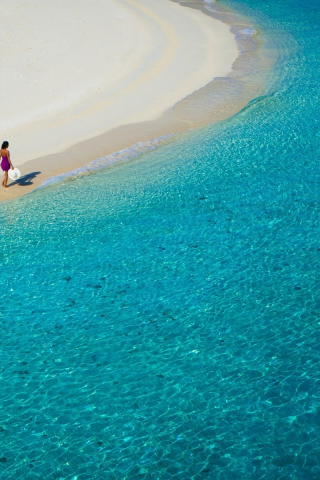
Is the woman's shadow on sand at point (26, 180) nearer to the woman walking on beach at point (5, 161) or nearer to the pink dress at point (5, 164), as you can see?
the woman walking on beach at point (5, 161)

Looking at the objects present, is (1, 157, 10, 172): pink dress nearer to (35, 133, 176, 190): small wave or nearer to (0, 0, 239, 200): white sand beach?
(0, 0, 239, 200): white sand beach

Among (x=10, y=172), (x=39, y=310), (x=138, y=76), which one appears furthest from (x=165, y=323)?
(x=138, y=76)

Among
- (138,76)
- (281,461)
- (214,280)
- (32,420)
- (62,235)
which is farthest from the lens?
(138,76)

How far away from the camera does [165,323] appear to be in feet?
29.5

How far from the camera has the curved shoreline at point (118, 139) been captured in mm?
13734

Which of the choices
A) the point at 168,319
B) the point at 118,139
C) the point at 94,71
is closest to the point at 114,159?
the point at 118,139

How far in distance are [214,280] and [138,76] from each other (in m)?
11.0

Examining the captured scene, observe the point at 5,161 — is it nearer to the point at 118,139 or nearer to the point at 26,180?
the point at 26,180

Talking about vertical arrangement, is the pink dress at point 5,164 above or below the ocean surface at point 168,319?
above

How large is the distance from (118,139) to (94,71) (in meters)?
4.71

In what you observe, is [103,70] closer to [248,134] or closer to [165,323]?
[248,134]

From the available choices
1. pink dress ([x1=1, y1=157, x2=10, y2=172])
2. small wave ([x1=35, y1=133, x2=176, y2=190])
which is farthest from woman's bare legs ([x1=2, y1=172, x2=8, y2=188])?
small wave ([x1=35, y1=133, x2=176, y2=190])

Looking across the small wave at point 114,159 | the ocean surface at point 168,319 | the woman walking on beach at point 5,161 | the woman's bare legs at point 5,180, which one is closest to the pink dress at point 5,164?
the woman walking on beach at point 5,161

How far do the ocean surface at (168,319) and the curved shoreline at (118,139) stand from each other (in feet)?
2.09
